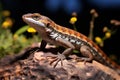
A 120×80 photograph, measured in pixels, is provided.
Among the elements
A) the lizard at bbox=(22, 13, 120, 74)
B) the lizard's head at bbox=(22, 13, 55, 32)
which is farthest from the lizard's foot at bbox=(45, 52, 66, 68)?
the lizard's head at bbox=(22, 13, 55, 32)

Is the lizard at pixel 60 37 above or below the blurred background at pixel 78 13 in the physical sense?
below

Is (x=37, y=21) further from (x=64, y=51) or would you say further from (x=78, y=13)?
(x=78, y=13)

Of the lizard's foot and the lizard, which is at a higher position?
the lizard

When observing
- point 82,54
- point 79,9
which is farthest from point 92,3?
point 82,54

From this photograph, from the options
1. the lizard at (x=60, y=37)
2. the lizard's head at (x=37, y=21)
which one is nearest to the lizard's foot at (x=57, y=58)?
the lizard at (x=60, y=37)

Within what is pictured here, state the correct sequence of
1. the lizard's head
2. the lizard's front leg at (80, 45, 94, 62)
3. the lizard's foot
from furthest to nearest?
the lizard's front leg at (80, 45, 94, 62), the lizard's head, the lizard's foot

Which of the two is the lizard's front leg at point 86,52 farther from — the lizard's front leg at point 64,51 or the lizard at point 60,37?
the lizard's front leg at point 64,51

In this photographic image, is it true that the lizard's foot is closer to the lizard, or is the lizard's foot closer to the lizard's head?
the lizard

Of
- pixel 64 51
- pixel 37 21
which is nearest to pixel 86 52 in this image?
pixel 64 51
